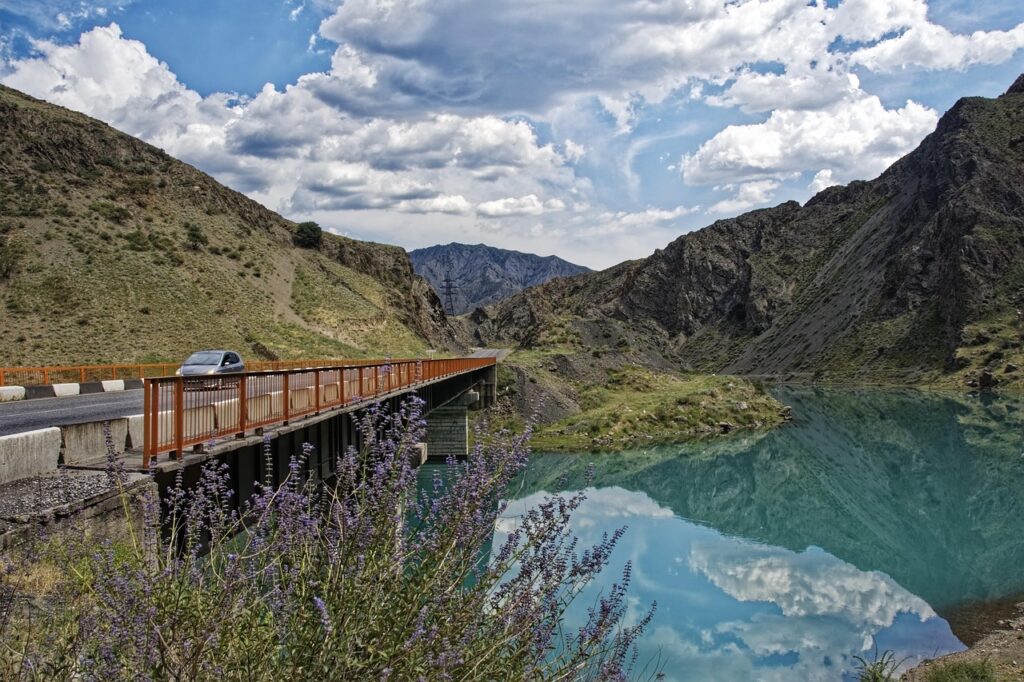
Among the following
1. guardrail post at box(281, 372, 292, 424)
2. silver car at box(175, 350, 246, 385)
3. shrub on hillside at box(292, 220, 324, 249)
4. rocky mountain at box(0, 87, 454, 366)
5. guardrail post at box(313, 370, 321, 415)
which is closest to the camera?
guardrail post at box(281, 372, 292, 424)

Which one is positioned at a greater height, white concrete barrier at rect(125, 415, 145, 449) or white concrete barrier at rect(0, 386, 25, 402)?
white concrete barrier at rect(125, 415, 145, 449)

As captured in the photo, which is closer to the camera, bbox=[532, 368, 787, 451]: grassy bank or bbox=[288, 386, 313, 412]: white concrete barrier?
bbox=[288, 386, 313, 412]: white concrete barrier

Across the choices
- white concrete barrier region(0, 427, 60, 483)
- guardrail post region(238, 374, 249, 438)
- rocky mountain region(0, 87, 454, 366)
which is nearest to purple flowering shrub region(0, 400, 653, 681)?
white concrete barrier region(0, 427, 60, 483)

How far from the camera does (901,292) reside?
460 ft

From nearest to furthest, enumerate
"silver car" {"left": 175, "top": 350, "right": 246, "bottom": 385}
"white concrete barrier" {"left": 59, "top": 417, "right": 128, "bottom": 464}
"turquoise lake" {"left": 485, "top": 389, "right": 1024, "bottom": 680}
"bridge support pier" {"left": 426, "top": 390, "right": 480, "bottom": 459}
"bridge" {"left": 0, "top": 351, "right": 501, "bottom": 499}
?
"bridge" {"left": 0, "top": 351, "right": 501, "bottom": 499} < "white concrete barrier" {"left": 59, "top": 417, "right": 128, "bottom": 464} < "turquoise lake" {"left": 485, "top": 389, "right": 1024, "bottom": 680} < "silver car" {"left": 175, "top": 350, "right": 246, "bottom": 385} < "bridge support pier" {"left": 426, "top": 390, "right": 480, "bottom": 459}

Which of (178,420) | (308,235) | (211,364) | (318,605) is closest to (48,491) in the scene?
(178,420)

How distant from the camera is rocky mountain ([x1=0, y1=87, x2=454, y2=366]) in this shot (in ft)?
173

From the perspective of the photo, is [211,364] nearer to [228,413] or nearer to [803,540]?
[228,413]

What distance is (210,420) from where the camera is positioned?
10000mm

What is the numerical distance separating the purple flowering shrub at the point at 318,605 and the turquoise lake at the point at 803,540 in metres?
2.80

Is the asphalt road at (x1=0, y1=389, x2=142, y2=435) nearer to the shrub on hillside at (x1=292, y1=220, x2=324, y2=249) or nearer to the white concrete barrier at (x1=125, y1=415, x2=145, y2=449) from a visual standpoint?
the white concrete barrier at (x1=125, y1=415, x2=145, y2=449)

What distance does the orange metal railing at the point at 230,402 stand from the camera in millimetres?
8539

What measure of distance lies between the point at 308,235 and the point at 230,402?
85130 mm

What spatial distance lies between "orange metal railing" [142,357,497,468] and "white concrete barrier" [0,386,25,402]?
14195 mm
